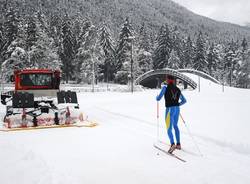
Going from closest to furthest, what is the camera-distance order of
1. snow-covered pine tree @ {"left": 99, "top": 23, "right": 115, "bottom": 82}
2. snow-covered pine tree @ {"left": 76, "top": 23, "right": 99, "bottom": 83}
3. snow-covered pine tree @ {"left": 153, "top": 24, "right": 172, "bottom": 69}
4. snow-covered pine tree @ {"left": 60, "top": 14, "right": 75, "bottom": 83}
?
snow-covered pine tree @ {"left": 76, "top": 23, "right": 99, "bottom": 83}, snow-covered pine tree @ {"left": 99, "top": 23, "right": 115, "bottom": 82}, snow-covered pine tree @ {"left": 60, "top": 14, "right": 75, "bottom": 83}, snow-covered pine tree @ {"left": 153, "top": 24, "right": 172, "bottom": 69}

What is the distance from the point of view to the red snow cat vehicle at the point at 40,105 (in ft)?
39.1

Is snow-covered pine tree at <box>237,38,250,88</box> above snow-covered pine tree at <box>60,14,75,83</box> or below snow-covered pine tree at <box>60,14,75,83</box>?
below

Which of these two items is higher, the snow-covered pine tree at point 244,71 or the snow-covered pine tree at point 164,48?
the snow-covered pine tree at point 164,48

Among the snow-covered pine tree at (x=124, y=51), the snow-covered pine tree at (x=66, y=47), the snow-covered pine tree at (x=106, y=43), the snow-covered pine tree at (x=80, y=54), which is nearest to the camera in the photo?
the snow-covered pine tree at (x=124, y=51)

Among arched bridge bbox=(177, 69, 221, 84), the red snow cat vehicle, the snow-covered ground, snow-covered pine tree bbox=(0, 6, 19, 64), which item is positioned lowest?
the snow-covered ground

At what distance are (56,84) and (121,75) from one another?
5019 centimetres

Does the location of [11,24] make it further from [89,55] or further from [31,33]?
[89,55]

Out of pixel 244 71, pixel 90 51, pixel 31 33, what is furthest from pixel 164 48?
pixel 31 33

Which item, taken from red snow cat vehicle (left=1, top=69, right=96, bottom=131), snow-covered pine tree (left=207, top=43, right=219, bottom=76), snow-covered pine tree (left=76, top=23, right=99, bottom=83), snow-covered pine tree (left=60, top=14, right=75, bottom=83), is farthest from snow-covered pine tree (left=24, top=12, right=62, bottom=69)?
snow-covered pine tree (left=207, top=43, right=219, bottom=76)

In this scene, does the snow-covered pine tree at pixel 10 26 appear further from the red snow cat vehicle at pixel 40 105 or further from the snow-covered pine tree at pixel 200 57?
the red snow cat vehicle at pixel 40 105

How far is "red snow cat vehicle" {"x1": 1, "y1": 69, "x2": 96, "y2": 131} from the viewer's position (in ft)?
39.1

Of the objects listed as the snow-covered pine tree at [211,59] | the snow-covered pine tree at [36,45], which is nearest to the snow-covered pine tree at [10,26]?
the snow-covered pine tree at [36,45]

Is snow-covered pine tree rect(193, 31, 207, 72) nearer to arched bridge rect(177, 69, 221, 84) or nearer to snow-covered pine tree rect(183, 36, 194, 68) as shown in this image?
snow-covered pine tree rect(183, 36, 194, 68)

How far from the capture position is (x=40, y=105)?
12.9m
